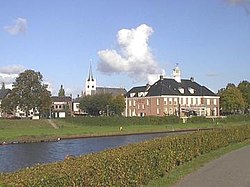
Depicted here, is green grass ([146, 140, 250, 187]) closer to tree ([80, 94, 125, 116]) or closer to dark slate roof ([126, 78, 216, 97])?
dark slate roof ([126, 78, 216, 97])

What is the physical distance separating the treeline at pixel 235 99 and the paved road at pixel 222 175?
102931 mm

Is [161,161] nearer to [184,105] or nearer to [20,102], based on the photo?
[20,102]

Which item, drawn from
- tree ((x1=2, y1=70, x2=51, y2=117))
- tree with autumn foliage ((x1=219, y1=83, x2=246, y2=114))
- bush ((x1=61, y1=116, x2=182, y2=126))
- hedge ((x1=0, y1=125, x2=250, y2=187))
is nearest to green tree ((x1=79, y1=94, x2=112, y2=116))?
tree ((x1=2, y1=70, x2=51, y2=117))

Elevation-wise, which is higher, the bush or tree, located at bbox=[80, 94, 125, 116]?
tree, located at bbox=[80, 94, 125, 116]

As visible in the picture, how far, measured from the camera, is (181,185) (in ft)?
49.6

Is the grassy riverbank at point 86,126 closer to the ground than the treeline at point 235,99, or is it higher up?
closer to the ground

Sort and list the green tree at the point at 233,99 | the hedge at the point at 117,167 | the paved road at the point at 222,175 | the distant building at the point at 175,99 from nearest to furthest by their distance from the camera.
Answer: the hedge at the point at 117,167 → the paved road at the point at 222,175 → the distant building at the point at 175,99 → the green tree at the point at 233,99

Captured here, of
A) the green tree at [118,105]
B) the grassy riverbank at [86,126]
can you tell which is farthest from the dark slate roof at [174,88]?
the grassy riverbank at [86,126]

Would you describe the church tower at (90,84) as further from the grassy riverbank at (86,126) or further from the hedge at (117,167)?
the hedge at (117,167)

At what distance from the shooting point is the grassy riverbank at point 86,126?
65.6 m

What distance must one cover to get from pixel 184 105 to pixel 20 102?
4551cm

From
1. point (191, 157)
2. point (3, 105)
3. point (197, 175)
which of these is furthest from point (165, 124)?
point (197, 175)

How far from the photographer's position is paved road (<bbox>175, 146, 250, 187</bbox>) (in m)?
15.3

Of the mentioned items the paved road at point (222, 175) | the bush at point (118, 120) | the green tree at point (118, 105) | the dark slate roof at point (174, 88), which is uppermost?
the dark slate roof at point (174, 88)
